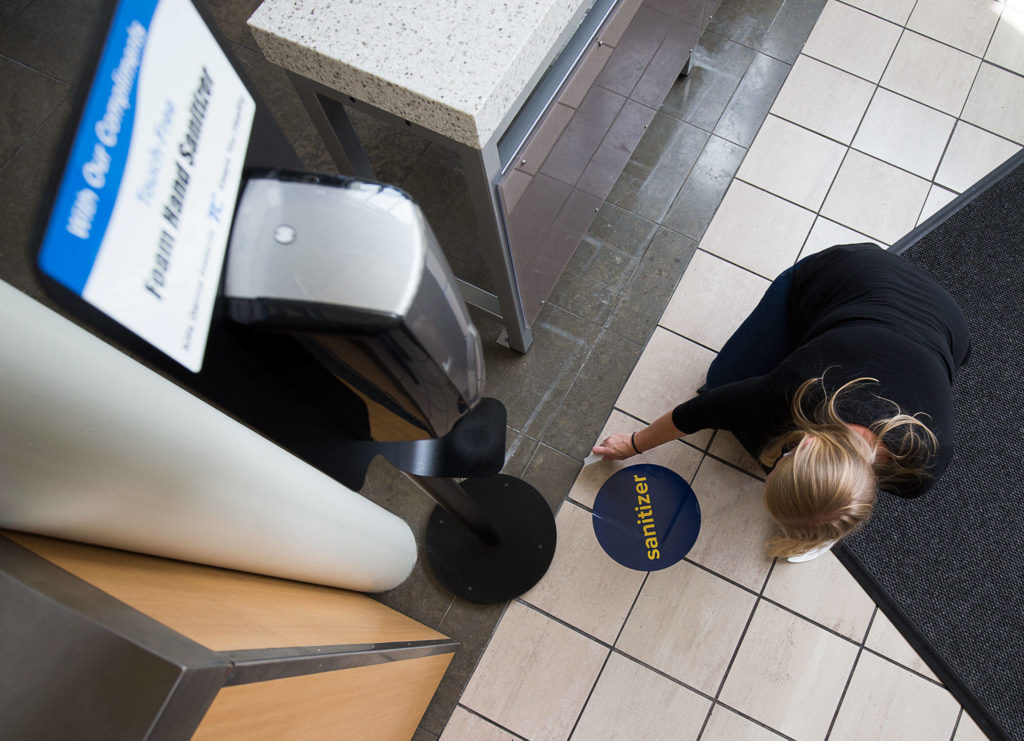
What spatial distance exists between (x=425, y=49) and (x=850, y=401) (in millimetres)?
991

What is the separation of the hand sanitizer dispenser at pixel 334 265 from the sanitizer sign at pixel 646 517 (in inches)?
56.9

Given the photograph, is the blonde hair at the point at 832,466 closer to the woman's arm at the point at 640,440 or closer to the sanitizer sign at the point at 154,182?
the woman's arm at the point at 640,440

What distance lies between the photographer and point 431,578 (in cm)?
187

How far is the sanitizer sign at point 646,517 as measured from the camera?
1.90m

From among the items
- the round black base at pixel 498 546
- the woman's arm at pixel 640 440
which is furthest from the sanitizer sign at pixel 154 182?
the round black base at pixel 498 546

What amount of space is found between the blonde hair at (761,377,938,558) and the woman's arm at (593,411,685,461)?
0.35 meters

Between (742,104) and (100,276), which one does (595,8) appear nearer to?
(742,104)

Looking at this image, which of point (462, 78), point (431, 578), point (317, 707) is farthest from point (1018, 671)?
point (462, 78)

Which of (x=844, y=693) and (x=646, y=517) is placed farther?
(x=646, y=517)

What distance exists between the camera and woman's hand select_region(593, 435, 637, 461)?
1.85m

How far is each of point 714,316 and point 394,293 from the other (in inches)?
69.5

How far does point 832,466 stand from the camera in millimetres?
1189

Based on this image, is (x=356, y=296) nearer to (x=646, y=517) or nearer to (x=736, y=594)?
(x=646, y=517)

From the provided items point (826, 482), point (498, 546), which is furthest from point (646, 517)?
point (826, 482)
